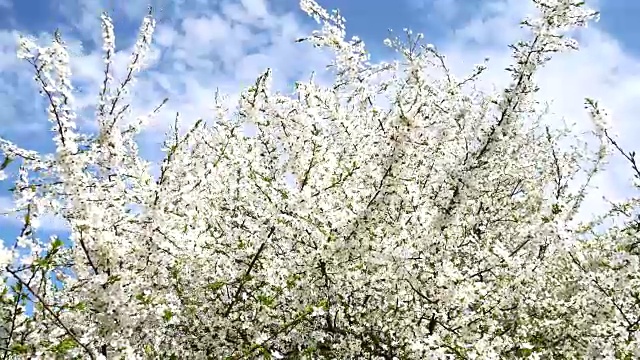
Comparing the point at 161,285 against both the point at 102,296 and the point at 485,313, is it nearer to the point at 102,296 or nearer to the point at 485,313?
the point at 102,296

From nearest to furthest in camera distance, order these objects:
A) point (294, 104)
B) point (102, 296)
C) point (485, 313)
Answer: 1. point (102, 296)
2. point (485, 313)
3. point (294, 104)

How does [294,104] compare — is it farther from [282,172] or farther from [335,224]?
[335,224]

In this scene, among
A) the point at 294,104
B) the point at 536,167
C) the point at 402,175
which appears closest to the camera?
the point at 402,175

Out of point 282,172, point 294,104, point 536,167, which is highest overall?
point 536,167

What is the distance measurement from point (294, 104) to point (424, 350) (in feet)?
12.6

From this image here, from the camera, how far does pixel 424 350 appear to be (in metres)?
6.96

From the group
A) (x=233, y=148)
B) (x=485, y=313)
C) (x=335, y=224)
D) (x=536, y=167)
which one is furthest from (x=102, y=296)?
(x=536, y=167)

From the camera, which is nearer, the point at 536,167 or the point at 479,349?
the point at 479,349

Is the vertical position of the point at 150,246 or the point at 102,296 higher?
the point at 150,246

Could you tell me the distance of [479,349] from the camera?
6.78 meters

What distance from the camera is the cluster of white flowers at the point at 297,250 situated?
21.9ft

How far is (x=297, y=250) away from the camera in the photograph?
25.4ft

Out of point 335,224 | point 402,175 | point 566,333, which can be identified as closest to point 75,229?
point 335,224

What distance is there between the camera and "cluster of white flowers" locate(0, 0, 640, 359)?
21.9 ft
